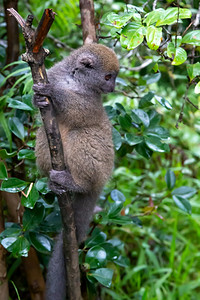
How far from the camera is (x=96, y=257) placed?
2994mm

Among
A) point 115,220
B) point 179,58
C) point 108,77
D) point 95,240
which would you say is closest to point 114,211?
point 115,220

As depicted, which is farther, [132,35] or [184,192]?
[184,192]

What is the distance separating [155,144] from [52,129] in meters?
1.09

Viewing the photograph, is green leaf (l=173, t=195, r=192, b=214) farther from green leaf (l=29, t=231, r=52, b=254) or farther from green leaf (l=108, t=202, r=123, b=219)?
green leaf (l=29, t=231, r=52, b=254)

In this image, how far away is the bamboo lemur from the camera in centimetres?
297

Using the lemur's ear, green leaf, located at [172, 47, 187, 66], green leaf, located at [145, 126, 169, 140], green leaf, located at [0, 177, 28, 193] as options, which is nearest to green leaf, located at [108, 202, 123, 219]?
green leaf, located at [145, 126, 169, 140]

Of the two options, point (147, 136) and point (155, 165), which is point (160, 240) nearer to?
point (155, 165)

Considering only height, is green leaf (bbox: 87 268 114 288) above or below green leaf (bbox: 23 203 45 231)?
below

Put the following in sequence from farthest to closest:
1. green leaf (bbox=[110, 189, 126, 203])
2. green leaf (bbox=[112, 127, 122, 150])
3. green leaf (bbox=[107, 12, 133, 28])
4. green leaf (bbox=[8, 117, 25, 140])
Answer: green leaf (bbox=[110, 189, 126, 203]), green leaf (bbox=[112, 127, 122, 150]), green leaf (bbox=[8, 117, 25, 140]), green leaf (bbox=[107, 12, 133, 28])

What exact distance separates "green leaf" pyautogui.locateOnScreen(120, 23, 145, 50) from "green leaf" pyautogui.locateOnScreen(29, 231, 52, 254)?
1616mm

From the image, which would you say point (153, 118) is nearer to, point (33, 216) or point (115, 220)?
point (115, 220)

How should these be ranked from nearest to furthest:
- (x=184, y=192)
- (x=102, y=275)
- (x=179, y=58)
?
(x=179, y=58) < (x=102, y=275) < (x=184, y=192)

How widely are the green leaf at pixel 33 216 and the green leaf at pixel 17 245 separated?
110 millimetres

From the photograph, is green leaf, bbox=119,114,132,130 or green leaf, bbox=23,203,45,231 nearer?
green leaf, bbox=23,203,45,231
